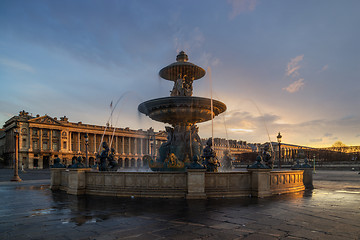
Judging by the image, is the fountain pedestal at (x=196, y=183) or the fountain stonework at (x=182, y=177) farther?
the fountain stonework at (x=182, y=177)

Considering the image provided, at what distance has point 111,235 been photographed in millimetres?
5121

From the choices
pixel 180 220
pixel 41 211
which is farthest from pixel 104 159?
pixel 180 220

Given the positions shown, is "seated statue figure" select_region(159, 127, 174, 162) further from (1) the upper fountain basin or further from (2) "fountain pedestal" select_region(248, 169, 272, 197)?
(2) "fountain pedestal" select_region(248, 169, 272, 197)

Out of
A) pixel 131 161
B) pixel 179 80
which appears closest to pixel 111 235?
pixel 179 80

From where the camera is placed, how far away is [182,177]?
9.91 m

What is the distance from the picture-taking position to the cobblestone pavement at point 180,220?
5.19 m

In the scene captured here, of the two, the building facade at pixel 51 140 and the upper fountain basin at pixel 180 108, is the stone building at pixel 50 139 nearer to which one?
the building facade at pixel 51 140

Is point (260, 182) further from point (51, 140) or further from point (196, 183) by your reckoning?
point (51, 140)

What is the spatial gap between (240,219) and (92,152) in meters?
102

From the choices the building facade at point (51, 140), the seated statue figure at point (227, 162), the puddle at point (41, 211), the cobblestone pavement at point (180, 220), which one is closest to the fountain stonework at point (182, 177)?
the cobblestone pavement at point (180, 220)

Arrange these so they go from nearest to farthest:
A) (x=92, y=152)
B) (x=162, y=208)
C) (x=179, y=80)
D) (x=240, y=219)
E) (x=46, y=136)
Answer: (x=240, y=219) < (x=162, y=208) < (x=179, y=80) < (x=46, y=136) < (x=92, y=152)

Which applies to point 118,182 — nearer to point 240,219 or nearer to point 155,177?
point 155,177

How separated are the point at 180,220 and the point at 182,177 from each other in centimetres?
359

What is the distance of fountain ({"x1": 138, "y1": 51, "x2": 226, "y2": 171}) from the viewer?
14.2 m
